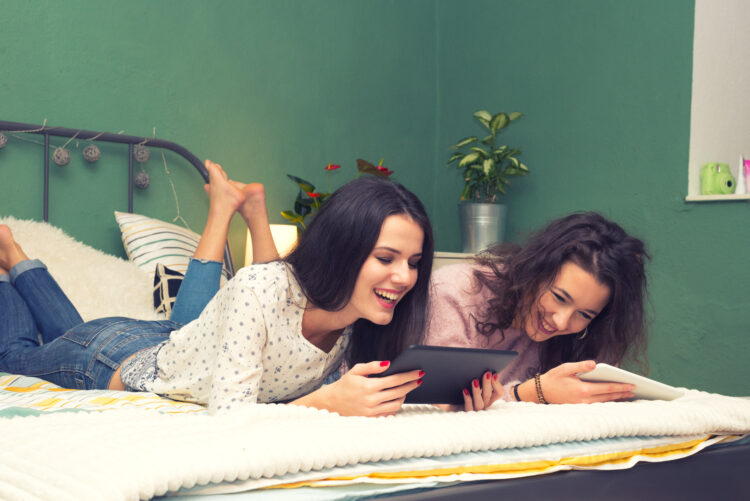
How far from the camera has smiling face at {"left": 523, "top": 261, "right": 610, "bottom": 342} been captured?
140 centimetres

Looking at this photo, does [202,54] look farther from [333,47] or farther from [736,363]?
[736,363]

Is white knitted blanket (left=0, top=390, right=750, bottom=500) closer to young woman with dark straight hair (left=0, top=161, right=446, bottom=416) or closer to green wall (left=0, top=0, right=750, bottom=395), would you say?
young woman with dark straight hair (left=0, top=161, right=446, bottom=416)

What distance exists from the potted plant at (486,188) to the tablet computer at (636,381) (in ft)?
5.45

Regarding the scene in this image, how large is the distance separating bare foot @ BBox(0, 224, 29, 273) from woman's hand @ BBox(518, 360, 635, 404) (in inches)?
54.5

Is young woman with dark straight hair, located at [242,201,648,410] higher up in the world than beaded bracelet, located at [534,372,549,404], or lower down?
higher up

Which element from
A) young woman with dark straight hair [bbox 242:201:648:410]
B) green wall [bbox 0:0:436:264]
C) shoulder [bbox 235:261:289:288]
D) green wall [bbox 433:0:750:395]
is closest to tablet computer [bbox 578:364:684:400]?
young woman with dark straight hair [bbox 242:201:648:410]

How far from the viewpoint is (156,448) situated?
0.63m

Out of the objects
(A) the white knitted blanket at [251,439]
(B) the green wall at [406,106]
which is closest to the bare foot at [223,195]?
(B) the green wall at [406,106]

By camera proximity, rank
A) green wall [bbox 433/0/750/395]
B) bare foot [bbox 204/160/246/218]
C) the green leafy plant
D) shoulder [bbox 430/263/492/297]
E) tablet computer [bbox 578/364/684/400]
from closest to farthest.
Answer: tablet computer [bbox 578/364/684/400] < shoulder [bbox 430/263/492/297] < bare foot [bbox 204/160/246/218] < green wall [bbox 433/0/750/395] < the green leafy plant

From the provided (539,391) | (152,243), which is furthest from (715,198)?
(152,243)

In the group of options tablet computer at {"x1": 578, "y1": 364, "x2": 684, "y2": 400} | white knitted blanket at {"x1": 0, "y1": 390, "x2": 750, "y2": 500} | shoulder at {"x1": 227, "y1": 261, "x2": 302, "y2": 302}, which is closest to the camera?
white knitted blanket at {"x1": 0, "y1": 390, "x2": 750, "y2": 500}

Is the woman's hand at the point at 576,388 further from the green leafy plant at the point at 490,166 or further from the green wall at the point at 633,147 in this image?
the green leafy plant at the point at 490,166

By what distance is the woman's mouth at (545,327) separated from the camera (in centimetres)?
145

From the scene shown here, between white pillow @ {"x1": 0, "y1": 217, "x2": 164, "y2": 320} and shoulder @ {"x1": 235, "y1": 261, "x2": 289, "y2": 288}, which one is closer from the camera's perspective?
shoulder @ {"x1": 235, "y1": 261, "x2": 289, "y2": 288}
